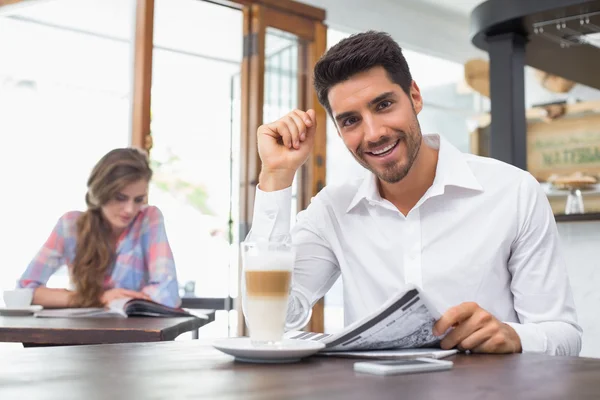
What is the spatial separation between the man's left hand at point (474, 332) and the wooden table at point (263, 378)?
0.05 meters

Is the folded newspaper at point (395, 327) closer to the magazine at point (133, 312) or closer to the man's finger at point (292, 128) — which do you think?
the man's finger at point (292, 128)

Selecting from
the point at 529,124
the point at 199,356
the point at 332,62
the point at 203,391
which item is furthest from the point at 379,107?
the point at 529,124

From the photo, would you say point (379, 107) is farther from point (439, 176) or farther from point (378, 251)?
point (378, 251)

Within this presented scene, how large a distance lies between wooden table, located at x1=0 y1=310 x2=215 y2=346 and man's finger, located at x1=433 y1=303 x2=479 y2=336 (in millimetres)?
862

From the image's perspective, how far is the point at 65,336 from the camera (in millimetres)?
1738

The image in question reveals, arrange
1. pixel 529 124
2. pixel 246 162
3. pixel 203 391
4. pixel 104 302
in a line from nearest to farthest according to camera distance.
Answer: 1. pixel 203 391
2. pixel 104 302
3. pixel 246 162
4. pixel 529 124

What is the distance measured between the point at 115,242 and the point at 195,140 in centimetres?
568

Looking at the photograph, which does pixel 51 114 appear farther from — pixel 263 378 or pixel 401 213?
pixel 263 378

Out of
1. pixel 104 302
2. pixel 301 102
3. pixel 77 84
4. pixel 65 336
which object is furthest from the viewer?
pixel 77 84

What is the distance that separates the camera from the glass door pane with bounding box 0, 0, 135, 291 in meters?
6.79

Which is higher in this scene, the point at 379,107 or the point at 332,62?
the point at 332,62

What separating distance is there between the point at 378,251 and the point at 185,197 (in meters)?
8.63

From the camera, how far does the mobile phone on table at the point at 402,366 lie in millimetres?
806

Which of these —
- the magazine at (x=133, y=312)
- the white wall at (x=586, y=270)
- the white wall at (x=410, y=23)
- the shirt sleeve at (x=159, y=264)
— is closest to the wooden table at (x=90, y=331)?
the magazine at (x=133, y=312)
